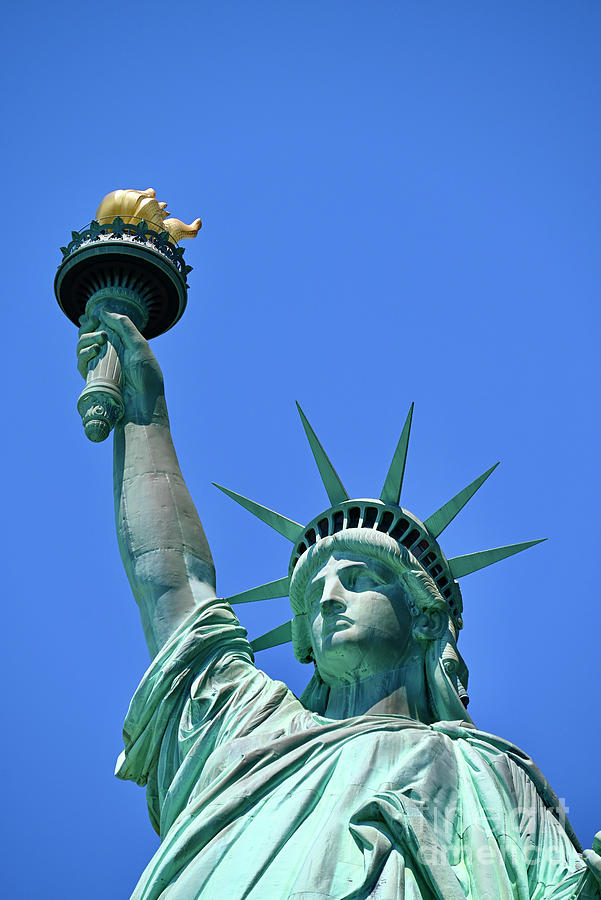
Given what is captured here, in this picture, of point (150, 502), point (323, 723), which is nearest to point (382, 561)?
point (323, 723)

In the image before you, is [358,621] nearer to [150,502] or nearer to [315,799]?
[315,799]

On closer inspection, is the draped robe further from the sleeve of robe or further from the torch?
the torch

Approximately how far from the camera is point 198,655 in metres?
11.2

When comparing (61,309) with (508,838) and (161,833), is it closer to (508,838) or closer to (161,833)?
(161,833)

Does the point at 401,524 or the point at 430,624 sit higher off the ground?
the point at 401,524

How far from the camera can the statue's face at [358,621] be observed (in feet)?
35.7

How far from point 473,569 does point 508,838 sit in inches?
107

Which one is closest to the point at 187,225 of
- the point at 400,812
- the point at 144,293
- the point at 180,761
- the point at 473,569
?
the point at 144,293

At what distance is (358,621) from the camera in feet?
35.9

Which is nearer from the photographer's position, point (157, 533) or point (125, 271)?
point (157, 533)

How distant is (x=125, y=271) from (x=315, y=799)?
17.1 feet

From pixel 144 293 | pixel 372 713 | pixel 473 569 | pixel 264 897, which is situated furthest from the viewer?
pixel 144 293

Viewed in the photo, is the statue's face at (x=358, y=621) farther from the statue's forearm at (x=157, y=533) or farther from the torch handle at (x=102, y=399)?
the torch handle at (x=102, y=399)

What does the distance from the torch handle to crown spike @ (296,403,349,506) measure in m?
1.51
